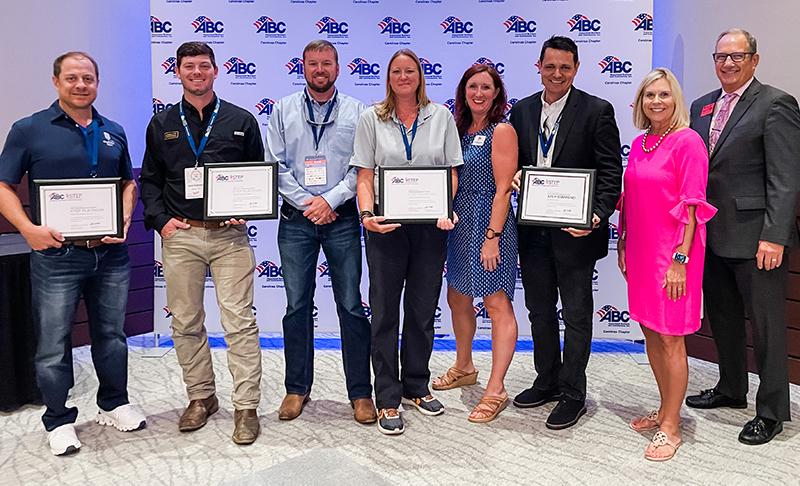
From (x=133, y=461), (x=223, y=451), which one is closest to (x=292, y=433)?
(x=223, y=451)

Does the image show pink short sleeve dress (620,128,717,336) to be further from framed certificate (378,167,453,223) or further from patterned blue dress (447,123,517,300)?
framed certificate (378,167,453,223)

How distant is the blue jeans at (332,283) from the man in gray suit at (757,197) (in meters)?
1.82

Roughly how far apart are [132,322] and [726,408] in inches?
166

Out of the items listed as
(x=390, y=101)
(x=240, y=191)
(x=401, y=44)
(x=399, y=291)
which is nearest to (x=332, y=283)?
(x=399, y=291)

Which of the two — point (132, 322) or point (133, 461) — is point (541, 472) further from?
point (132, 322)

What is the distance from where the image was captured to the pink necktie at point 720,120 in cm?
290

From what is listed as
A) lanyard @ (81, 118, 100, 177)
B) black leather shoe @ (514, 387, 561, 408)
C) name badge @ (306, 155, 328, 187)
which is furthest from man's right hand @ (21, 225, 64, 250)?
black leather shoe @ (514, 387, 561, 408)

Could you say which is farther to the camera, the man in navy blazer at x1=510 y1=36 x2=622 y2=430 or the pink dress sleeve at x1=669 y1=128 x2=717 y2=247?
the man in navy blazer at x1=510 y1=36 x2=622 y2=430

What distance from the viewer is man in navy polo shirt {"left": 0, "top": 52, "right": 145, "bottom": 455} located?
106 inches

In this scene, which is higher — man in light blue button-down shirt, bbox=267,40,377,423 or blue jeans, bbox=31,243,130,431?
man in light blue button-down shirt, bbox=267,40,377,423

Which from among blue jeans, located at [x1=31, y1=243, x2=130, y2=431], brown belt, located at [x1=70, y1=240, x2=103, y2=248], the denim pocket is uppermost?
brown belt, located at [x1=70, y1=240, x2=103, y2=248]

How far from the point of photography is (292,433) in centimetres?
295

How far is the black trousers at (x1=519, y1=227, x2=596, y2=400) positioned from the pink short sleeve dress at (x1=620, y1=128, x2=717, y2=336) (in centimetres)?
27

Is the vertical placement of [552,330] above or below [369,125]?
below
